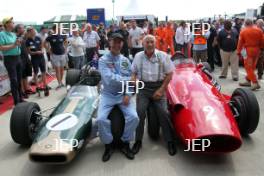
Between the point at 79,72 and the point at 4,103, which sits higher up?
the point at 79,72

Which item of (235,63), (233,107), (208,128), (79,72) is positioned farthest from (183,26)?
(208,128)

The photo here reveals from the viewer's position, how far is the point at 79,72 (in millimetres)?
7727

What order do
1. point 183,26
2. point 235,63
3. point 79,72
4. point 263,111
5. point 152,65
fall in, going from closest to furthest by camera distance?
point 152,65, point 263,111, point 79,72, point 235,63, point 183,26

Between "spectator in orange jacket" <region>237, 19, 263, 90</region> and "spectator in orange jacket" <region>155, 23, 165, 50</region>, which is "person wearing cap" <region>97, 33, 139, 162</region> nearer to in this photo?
"spectator in orange jacket" <region>237, 19, 263, 90</region>

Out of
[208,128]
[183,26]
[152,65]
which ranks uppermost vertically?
[183,26]

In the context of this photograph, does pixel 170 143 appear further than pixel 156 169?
Yes

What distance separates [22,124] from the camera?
4559mm

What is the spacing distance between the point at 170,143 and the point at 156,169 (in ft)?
2.09

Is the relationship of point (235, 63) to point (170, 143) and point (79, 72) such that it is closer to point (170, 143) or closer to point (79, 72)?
point (79, 72)

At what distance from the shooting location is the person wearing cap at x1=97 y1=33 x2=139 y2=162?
4.50 meters

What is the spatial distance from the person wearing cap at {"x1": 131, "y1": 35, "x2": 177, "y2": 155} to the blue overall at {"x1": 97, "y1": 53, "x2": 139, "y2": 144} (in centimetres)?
18

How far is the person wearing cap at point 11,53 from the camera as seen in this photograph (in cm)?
674

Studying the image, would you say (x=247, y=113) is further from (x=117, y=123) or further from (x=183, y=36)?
(x=183, y=36)

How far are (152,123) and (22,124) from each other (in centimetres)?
187
